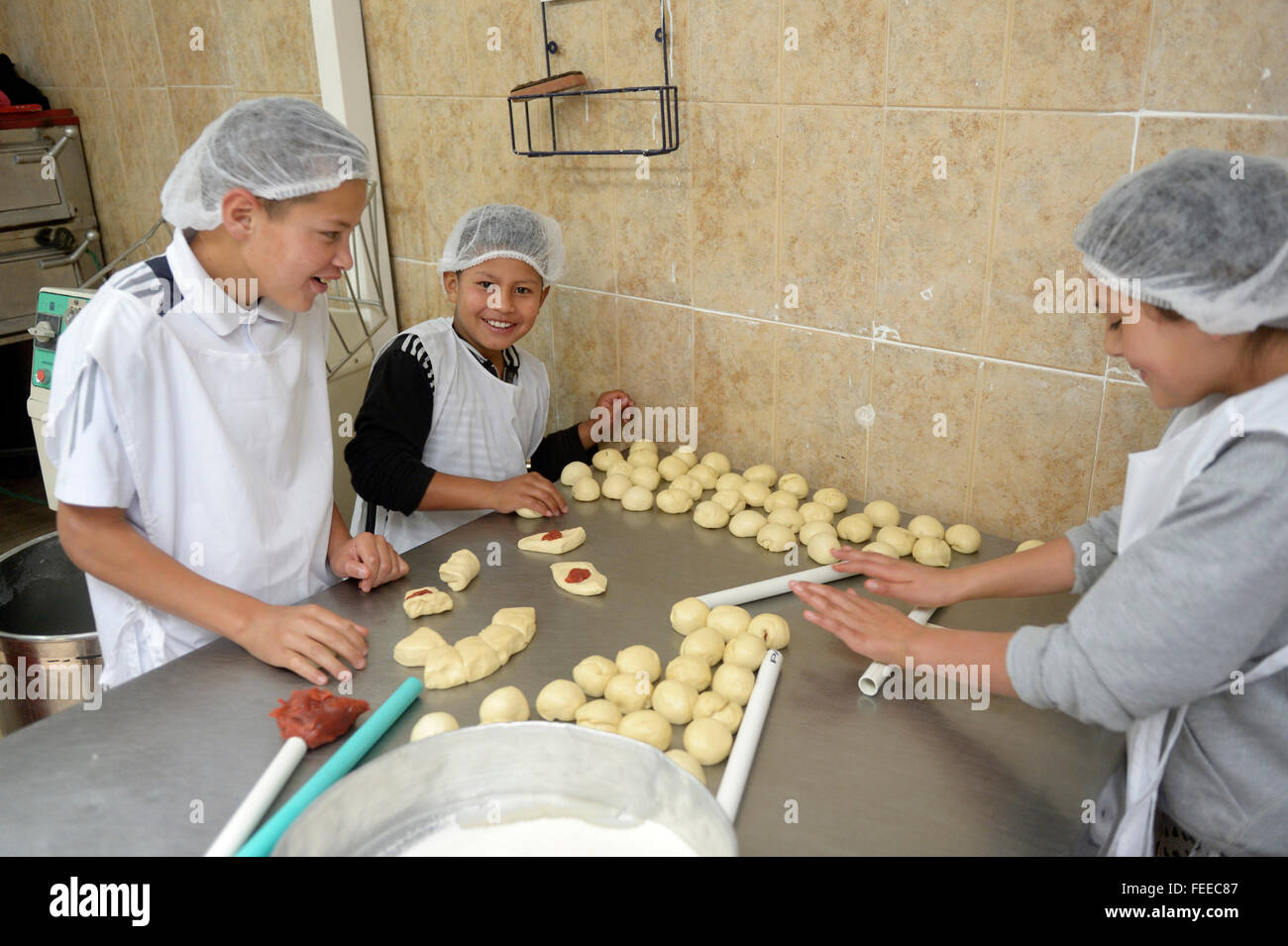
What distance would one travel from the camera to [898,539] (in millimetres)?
1564

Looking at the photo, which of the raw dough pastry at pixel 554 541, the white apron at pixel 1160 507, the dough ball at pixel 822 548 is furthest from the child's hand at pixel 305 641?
the white apron at pixel 1160 507

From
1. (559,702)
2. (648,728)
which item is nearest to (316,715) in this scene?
(559,702)

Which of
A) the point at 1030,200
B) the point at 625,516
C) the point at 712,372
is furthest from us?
the point at 712,372

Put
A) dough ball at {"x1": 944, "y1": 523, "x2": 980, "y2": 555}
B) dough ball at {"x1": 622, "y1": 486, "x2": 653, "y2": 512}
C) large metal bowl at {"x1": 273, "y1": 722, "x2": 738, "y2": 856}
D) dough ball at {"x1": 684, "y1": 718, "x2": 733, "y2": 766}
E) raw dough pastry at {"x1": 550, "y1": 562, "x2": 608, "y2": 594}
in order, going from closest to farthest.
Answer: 1. large metal bowl at {"x1": 273, "y1": 722, "x2": 738, "y2": 856}
2. dough ball at {"x1": 684, "y1": 718, "x2": 733, "y2": 766}
3. raw dough pastry at {"x1": 550, "y1": 562, "x2": 608, "y2": 594}
4. dough ball at {"x1": 944, "y1": 523, "x2": 980, "y2": 555}
5. dough ball at {"x1": 622, "y1": 486, "x2": 653, "y2": 512}

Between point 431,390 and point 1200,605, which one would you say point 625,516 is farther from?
point 1200,605

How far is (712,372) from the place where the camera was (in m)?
1.93

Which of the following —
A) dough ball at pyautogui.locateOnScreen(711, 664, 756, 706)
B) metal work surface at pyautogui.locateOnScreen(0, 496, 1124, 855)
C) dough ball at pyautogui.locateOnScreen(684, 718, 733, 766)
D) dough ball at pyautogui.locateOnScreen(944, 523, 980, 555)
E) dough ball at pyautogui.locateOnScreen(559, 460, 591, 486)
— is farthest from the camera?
dough ball at pyautogui.locateOnScreen(559, 460, 591, 486)

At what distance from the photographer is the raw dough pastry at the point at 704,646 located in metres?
1.25

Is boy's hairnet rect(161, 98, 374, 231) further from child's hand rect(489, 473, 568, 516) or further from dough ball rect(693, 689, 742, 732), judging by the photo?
dough ball rect(693, 689, 742, 732)

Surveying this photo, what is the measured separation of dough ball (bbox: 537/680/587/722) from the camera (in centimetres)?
116

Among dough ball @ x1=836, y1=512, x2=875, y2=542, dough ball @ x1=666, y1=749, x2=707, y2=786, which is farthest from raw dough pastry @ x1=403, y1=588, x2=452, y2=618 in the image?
dough ball @ x1=836, y1=512, x2=875, y2=542

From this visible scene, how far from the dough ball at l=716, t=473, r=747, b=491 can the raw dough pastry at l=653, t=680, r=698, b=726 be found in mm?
659
